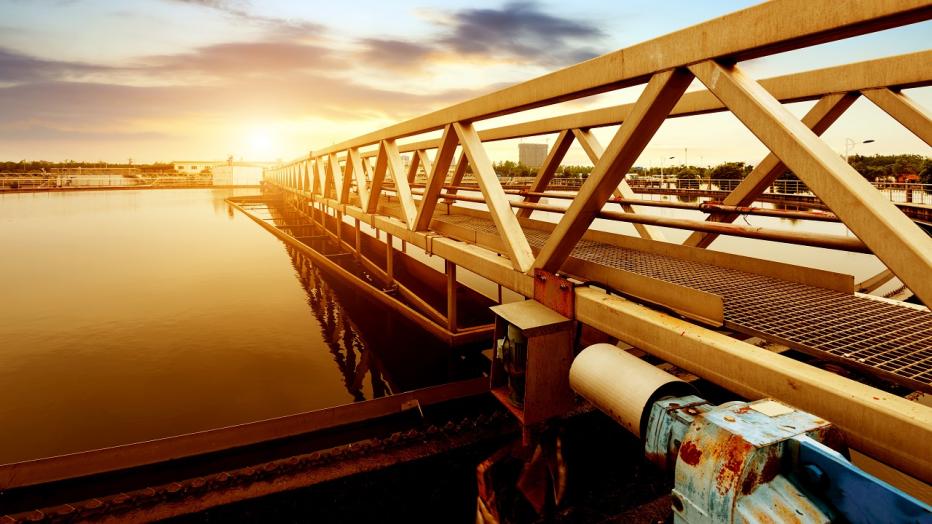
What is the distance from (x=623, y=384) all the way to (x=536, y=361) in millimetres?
870

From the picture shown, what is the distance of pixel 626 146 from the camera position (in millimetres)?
2246

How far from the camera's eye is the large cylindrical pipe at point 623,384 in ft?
6.28

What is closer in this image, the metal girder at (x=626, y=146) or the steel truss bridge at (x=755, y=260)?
the steel truss bridge at (x=755, y=260)

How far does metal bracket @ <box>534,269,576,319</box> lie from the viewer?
9.69 feet

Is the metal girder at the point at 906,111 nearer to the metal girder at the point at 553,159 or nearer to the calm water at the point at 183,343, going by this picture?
the metal girder at the point at 553,159

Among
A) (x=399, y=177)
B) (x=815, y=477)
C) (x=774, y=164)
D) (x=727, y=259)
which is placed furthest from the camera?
(x=399, y=177)

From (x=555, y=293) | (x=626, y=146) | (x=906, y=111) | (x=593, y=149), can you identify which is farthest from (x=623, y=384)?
(x=593, y=149)

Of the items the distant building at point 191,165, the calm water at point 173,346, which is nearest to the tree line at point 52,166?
Result: the distant building at point 191,165

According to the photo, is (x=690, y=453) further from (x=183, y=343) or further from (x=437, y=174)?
(x=183, y=343)

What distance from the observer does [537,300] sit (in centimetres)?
330

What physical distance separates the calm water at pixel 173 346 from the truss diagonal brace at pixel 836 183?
6.70 metres

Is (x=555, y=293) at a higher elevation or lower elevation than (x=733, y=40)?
lower

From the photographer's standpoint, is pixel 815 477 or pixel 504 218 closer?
pixel 815 477

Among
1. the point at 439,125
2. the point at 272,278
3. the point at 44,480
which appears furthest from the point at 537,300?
the point at 272,278
